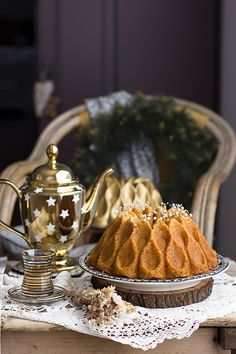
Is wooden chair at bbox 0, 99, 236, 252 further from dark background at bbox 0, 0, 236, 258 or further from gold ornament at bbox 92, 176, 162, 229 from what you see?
dark background at bbox 0, 0, 236, 258

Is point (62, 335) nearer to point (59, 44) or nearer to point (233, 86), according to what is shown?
point (233, 86)

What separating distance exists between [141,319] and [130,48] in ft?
7.88

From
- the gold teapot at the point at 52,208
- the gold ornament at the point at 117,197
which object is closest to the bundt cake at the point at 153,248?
the gold teapot at the point at 52,208

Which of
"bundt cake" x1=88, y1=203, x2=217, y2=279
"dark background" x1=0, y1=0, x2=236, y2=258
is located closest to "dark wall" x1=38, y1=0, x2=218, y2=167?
"dark background" x1=0, y1=0, x2=236, y2=258

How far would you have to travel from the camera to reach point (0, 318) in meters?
1.30

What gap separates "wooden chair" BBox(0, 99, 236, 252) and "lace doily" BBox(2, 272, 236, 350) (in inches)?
30.7

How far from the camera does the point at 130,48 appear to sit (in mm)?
3545

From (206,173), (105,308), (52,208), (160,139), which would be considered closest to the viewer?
(105,308)

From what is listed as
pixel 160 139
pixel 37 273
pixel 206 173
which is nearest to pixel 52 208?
pixel 37 273

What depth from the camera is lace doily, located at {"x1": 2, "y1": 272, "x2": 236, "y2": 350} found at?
1255 millimetres

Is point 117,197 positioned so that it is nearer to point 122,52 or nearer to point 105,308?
point 105,308

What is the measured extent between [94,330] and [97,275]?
152 mm

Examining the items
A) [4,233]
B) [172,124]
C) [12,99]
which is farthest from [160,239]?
[12,99]

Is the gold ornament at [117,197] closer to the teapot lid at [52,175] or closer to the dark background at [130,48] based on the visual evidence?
the teapot lid at [52,175]
